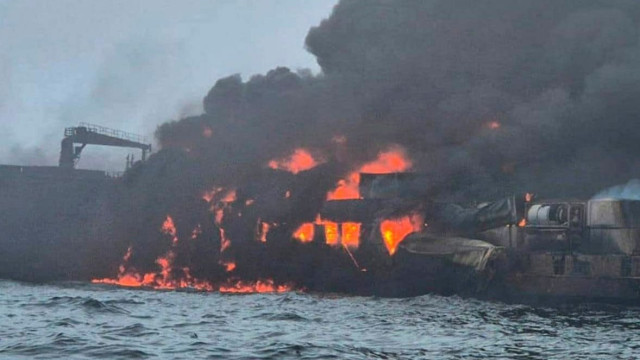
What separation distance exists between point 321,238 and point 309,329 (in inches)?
1888

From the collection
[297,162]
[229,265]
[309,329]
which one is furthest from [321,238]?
[309,329]

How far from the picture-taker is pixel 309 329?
49844 millimetres

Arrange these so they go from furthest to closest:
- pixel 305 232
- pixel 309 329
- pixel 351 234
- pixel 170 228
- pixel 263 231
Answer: pixel 170 228 < pixel 263 231 < pixel 305 232 < pixel 351 234 < pixel 309 329

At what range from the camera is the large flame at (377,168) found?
106 metres

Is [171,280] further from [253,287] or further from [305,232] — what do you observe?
[305,232]

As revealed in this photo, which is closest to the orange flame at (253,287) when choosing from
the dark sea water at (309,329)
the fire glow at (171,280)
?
the fire glow at (171,280)

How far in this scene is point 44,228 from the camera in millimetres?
126250

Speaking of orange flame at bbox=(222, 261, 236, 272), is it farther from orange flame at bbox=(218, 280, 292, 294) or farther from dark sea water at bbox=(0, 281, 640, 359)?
dark sea water at bbox=(0, 281, 640, 359)

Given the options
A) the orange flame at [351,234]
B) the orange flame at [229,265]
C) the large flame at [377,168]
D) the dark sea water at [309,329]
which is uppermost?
the large flame at [377,168]

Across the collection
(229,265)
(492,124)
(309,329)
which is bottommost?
(309,329)

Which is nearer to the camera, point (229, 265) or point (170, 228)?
point (229, 265)

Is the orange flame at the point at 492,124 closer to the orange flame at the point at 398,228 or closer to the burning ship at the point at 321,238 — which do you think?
the burning ship at the point at 321,238

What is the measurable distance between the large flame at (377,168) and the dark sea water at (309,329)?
101ft

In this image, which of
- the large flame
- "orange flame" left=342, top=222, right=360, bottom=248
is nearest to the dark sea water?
"orange flame" left=342, top=222, right=360, bottom=248
